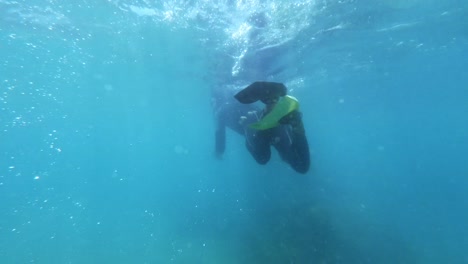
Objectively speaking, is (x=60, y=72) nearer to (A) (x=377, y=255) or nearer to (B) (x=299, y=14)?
(B) (x=299, y=14)

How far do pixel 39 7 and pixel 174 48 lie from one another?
7.50m

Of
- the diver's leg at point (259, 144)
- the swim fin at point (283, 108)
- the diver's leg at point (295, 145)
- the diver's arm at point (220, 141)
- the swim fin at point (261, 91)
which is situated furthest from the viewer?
the diver's arm at point (220, 141)

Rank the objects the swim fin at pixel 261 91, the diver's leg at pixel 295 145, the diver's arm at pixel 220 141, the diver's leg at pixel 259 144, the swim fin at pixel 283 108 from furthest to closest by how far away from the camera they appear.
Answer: the diver's arm at pixel 220 141 < the diver's leg at pixel 259 144 < the diver's leg at pixel 295 145 < the swim fin at pixel 261 91 < the swim fin at pixel 283 108

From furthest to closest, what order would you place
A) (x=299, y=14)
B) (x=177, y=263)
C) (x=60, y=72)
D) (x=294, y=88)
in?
(x=294, y=88) → (x=60, y=72) → (x=177, y=263) → (x=299, y=14)

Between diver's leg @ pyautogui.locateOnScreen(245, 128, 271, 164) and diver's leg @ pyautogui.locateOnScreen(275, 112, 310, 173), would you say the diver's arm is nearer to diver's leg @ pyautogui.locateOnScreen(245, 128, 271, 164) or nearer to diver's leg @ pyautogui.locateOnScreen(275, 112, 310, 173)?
diver's leg @ pyautogui.locateOnScreen(245, 128, 271, 164)

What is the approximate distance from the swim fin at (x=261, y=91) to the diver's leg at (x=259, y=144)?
1089 millimetres

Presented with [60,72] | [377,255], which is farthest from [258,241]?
[60,72]

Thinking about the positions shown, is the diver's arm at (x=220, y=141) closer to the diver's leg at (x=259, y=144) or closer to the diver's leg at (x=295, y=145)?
the diver's leg at (x=259, y=144)

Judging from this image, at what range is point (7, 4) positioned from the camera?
1527 cm

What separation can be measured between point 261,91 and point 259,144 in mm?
1660

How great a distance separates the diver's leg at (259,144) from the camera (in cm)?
693

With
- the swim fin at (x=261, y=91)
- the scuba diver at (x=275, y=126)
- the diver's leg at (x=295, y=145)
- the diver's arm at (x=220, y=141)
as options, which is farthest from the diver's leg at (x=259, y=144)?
the diver's arm at (x=220, y=141)

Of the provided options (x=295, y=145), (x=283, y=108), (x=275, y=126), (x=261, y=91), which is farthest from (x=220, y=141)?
(x=283, y=108)

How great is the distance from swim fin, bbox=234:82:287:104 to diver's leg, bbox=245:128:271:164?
1089 millimetres
